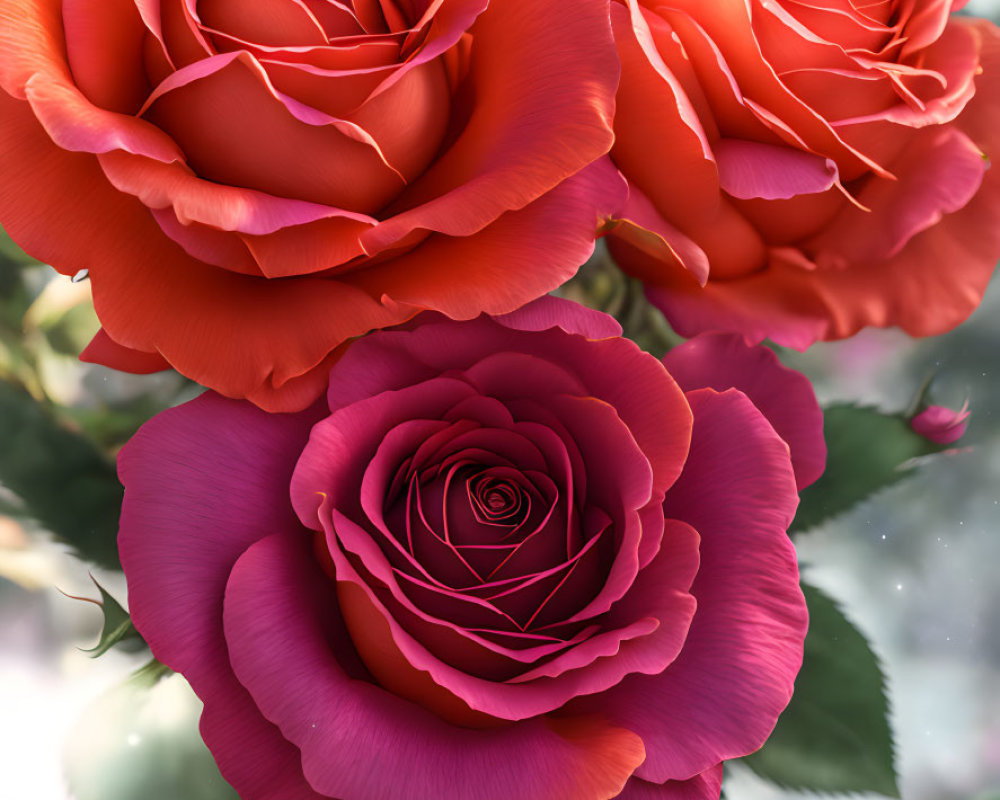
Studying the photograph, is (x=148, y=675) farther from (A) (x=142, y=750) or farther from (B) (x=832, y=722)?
(B) (x=832, y=722)

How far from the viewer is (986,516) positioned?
47 cm

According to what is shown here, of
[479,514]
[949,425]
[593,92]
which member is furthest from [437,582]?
[949,425]

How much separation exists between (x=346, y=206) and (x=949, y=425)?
0.30 metres

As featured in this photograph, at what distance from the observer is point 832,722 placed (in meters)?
0.43

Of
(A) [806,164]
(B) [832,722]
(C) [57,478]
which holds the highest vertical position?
(A) [806,164]

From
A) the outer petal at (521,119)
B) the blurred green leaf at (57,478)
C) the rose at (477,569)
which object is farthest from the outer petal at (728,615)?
the blurred green leaf at (57,478)

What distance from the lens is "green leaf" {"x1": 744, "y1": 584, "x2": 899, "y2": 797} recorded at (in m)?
0.42

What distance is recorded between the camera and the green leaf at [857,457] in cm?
45

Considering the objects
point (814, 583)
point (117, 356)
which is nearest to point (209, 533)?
point (117, 356)

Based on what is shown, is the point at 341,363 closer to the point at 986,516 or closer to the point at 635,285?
the point at 635,285

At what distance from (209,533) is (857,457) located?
0.98 feet

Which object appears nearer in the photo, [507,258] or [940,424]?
[507,258]

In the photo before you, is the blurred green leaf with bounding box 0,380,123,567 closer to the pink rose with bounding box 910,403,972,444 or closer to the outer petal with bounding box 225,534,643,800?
the outer petal with bounding box 225,534,643,800

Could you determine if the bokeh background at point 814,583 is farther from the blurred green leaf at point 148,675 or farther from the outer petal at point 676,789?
the outer petal at point 676,789
